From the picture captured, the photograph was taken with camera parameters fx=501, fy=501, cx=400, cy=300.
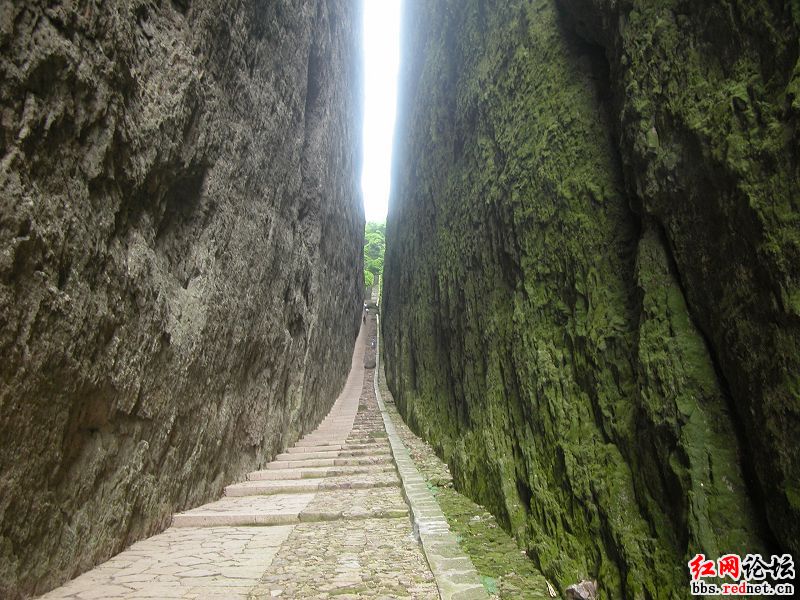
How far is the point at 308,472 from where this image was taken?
797cm

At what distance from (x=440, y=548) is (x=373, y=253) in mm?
43983

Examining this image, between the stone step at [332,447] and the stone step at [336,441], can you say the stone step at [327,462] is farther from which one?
the stone step at [336,441]

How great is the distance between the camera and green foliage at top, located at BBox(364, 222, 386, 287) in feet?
146

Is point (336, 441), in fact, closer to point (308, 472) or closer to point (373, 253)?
point (308, 472)

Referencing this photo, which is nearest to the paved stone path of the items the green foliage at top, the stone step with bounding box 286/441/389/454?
the stone step with bounding box 286/441/389/454

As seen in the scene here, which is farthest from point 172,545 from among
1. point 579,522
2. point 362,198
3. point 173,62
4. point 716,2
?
point 362,198

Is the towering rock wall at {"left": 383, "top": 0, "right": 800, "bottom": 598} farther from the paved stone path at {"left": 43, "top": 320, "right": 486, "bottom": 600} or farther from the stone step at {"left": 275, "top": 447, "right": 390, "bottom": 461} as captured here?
the stone step at {"left": 275, "top": 447, "right": 390, "bottom": 461}

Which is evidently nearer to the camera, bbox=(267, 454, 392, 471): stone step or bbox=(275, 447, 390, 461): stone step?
bbox=(267, 454, 392, 471): stone step

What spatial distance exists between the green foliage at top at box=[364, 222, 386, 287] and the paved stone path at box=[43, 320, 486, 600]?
119ft

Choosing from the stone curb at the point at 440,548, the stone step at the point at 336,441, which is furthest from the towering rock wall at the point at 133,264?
the stone curb at the point at 440,548

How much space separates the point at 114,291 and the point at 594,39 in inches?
197

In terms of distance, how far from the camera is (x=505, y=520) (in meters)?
5.05

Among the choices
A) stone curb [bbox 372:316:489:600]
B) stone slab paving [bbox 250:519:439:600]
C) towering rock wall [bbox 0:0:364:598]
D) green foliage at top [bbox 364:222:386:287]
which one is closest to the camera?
towering rock wall [bbox 0:0:364:598]

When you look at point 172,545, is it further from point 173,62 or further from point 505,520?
point 173,62
